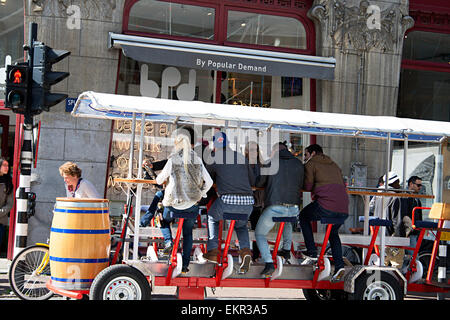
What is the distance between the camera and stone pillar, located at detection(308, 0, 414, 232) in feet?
42.9

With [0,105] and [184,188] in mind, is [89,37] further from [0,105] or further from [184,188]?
→ [184,188]

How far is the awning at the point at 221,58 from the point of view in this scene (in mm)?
→ 11727

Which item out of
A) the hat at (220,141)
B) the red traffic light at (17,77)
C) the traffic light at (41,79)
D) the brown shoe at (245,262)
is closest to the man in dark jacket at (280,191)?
the brown shoe at (245,262)

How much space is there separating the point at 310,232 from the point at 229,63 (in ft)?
16.4

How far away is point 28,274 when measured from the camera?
7.91m

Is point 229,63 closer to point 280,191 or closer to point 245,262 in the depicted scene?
point 280,191

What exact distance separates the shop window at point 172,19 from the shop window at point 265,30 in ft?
1.61

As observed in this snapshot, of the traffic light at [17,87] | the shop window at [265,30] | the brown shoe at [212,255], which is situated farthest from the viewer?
the shop window at [265,30]

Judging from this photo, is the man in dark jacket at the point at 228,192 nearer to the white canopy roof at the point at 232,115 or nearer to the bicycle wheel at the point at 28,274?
the white canopy roof at the point at 232,115

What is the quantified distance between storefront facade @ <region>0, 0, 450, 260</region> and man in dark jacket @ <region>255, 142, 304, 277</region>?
177 inches

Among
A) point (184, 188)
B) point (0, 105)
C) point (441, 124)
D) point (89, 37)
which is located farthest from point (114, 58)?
point (441, 124)

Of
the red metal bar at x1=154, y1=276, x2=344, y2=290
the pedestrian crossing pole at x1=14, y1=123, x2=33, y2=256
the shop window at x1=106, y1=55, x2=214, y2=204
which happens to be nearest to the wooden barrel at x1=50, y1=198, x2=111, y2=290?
the red metal bar at x1=154, y1=276, x2=344, y2=290

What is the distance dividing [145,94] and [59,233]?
5783 mm

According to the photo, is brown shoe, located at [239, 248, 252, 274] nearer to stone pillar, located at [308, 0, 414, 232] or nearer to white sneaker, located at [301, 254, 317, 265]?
white sneaker, located at [301, 254, 317, 265]
